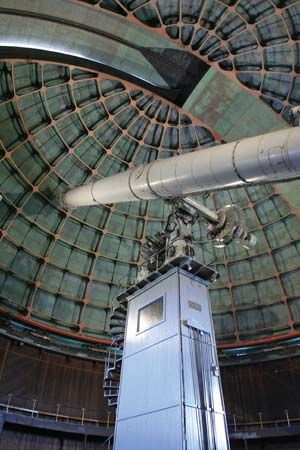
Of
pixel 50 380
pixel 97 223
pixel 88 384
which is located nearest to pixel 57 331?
pixel 50 380

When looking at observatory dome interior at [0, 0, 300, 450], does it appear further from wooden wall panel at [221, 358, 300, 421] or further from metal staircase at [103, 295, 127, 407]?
metal staircase at [103, 295, 127, 407]

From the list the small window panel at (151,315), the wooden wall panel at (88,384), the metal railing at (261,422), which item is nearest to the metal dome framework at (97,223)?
the wooden wall panel at (88,384)

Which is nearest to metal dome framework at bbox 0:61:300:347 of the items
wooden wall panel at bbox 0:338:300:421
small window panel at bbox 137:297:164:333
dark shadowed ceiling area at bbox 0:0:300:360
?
dark shadowed ceiling area at bbox 0:0:300:360

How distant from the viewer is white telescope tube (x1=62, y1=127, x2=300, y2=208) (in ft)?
33.9

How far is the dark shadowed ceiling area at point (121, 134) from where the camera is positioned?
603 inches

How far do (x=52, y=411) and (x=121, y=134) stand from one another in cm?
1571

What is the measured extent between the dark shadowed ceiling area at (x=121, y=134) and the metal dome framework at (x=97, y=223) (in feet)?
0.22

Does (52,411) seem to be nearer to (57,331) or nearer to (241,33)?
(57,331)

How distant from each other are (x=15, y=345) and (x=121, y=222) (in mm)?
9422

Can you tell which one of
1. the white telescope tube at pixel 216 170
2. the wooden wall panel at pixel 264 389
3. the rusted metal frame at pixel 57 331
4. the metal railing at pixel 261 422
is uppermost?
the white telescope tube at pixel 216 170

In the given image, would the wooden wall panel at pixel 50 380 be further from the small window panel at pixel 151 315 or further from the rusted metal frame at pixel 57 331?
the small window panel at pixel 151 315

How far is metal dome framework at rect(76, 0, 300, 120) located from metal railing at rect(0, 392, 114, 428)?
59.9 ft

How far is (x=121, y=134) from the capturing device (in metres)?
21.5

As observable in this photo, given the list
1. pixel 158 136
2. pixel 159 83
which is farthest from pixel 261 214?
pixel 159 83
